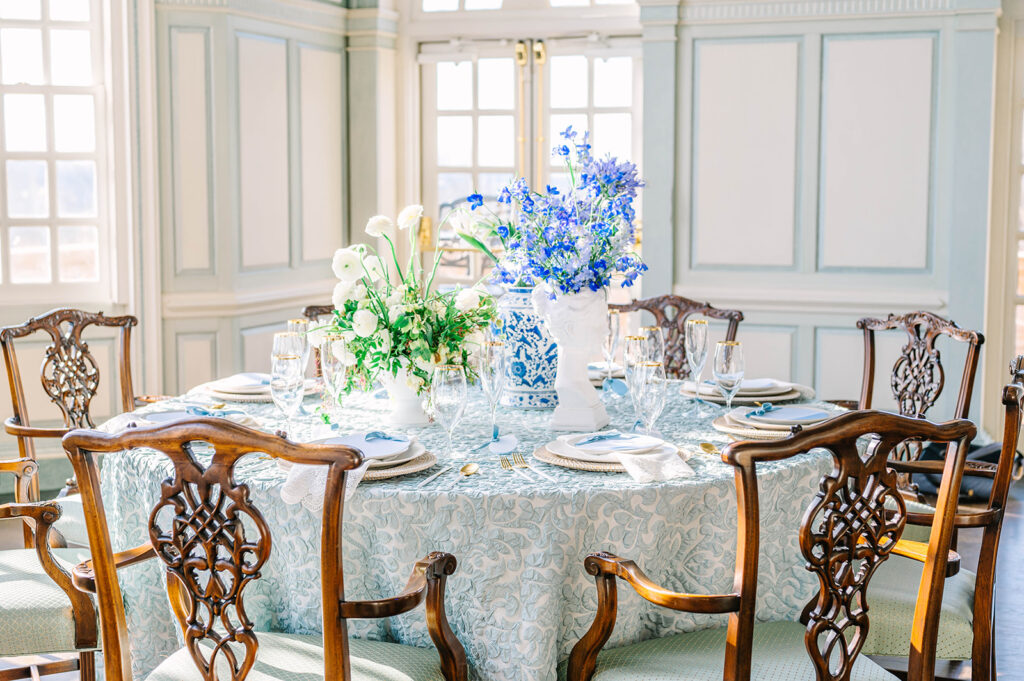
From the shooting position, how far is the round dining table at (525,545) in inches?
79.7

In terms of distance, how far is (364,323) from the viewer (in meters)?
2.46

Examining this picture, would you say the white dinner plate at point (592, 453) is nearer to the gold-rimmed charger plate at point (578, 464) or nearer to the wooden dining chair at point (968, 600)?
the gold-rimmed charger plate at point (578, 464)

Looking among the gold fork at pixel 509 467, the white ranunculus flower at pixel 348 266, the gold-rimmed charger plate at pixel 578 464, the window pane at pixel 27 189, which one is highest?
the window pane at pixel 27 189

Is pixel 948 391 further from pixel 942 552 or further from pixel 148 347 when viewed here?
pixel 148 347

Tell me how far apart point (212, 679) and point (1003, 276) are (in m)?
4.45

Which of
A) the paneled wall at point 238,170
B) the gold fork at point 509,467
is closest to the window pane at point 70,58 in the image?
the paneled wall at point 238,170

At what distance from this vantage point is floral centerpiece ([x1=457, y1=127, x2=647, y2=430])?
2471 millimetres

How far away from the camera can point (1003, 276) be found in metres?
5.13

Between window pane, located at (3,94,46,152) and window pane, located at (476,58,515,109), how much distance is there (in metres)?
2.11

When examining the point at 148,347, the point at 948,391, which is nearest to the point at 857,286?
the point at 948,391

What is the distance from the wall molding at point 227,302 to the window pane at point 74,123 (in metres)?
0.76

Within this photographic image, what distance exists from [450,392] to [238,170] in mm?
3073

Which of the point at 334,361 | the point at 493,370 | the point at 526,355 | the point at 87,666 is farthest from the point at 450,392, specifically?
the point at 87,666

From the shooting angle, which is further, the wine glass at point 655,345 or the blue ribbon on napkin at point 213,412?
the wine glass at point 655,345
